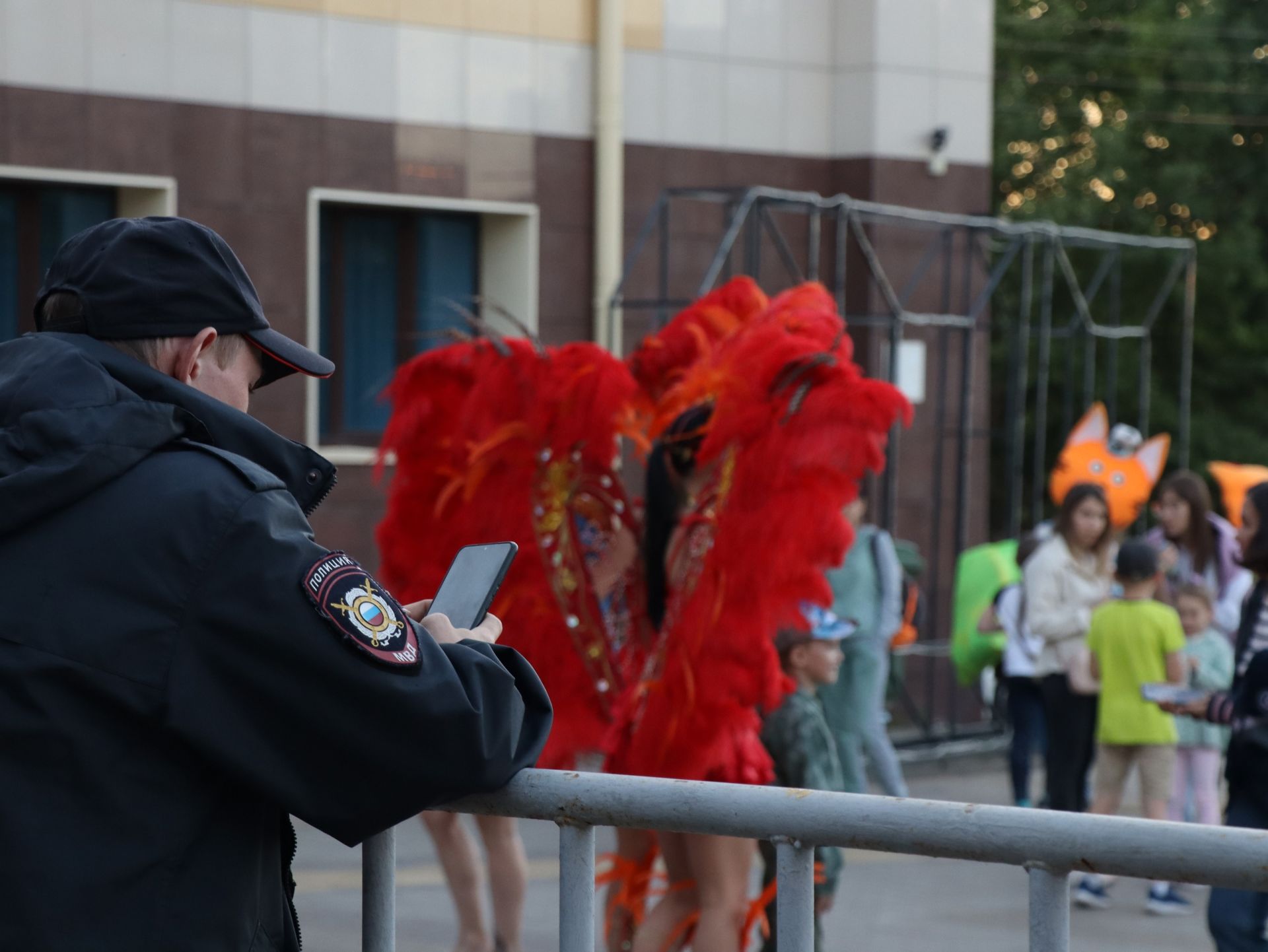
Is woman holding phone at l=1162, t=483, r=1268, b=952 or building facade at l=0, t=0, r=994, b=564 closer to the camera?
woman holding phone at l=1162, t=483, r=1268, b=952

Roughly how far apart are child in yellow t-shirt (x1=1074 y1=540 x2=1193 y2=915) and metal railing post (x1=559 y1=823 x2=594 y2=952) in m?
5.46

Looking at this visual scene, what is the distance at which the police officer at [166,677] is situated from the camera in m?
1.89

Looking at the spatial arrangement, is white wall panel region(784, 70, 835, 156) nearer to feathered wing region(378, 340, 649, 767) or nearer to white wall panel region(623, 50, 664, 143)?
white wall panel region(623, 50, 664, 143)

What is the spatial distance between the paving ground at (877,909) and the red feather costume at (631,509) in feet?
4.21

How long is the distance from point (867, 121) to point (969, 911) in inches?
251

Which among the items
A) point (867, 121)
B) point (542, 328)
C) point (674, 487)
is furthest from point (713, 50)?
point (674, 487)

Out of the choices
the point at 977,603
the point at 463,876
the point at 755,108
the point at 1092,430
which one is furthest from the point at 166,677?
Answer: the point at 755,108

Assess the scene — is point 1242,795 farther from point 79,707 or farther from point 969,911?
point 79,707

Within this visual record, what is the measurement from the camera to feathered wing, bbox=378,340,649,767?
16.5 ft

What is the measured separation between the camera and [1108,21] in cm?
2848

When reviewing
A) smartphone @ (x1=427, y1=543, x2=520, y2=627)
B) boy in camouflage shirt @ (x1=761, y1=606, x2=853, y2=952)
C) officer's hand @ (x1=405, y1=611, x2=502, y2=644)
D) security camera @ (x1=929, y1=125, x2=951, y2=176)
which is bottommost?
boy in camouflage shirt @ (x1=761, y1=606, x2=853, y2=952)

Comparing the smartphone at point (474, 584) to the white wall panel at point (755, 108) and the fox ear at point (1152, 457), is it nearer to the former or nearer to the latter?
the fox ear at point (1152, 457)

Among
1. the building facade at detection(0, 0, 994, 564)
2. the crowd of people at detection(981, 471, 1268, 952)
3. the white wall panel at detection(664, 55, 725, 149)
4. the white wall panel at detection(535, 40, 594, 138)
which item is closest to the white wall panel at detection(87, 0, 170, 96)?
the building facade at detection(0, 0, 994, 564)

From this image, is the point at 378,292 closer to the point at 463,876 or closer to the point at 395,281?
the point at 395,281
